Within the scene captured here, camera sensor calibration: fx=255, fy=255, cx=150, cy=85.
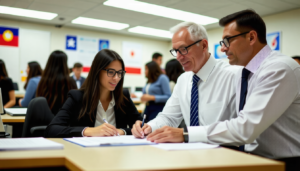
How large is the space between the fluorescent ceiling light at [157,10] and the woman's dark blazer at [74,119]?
387 cm

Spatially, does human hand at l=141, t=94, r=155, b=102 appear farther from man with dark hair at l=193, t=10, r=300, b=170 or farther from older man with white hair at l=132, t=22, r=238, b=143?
man with dark hair at l=193, t=10, r=300, b=170

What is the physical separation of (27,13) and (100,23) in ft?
6.18

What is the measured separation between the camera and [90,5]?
18.4 ft

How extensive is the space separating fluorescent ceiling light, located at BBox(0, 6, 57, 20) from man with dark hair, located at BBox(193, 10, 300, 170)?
6.01 meters

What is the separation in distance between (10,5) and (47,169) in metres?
5.81

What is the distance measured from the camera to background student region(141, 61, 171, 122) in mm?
3832

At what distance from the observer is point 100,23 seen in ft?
23.9

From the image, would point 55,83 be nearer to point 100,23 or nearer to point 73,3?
point 73,3

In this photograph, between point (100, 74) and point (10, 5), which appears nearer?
point (100, 74)

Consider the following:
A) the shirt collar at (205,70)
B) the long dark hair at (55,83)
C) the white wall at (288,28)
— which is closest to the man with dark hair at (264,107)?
the shirt collar at (205,70)

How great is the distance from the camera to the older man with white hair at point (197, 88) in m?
1.61

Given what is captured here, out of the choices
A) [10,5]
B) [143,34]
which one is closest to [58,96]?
[10,5]

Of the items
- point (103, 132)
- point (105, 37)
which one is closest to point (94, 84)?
point (103, 132)

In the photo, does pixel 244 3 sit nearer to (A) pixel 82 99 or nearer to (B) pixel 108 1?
(B) pixel 108 1
